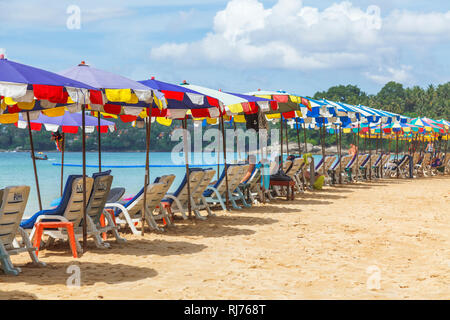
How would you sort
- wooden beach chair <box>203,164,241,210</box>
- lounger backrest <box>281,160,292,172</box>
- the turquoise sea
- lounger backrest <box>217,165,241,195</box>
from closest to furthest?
wooden beach chair <box>203,164,241,210</box>
lounger backrest <box>217,165,241,195</box>
lounger backrest <box>281,160,292,172</box>
the turquoise sea

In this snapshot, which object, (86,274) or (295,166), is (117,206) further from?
(295,166)

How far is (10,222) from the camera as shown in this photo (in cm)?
579

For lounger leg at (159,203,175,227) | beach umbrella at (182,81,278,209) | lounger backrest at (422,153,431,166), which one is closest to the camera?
lounger leg at (159,203,175,227)

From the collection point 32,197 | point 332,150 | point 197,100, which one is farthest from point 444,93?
point 197,100

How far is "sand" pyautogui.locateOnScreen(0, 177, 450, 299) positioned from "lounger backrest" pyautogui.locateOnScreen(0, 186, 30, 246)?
0.37 meters

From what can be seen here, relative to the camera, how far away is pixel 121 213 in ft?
27.1

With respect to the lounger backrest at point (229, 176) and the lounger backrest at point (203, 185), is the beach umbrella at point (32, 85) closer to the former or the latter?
the lounger backrest at point (203, 185)

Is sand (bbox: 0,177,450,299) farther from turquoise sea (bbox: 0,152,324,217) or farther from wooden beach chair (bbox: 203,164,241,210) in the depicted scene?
turquoise sea (bbox: 0,152,324,217)

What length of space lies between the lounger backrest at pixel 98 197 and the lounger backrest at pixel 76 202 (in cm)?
6

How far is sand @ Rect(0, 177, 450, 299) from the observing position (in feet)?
16.4

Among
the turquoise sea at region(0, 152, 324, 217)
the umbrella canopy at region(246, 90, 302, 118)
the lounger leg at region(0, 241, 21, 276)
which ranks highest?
the umbrella canopy at region(246, 90, 302, 118)

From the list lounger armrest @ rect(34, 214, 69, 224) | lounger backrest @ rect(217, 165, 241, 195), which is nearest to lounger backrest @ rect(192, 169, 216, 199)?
lounger backrest @ rect(217, 165, 241, 195)
